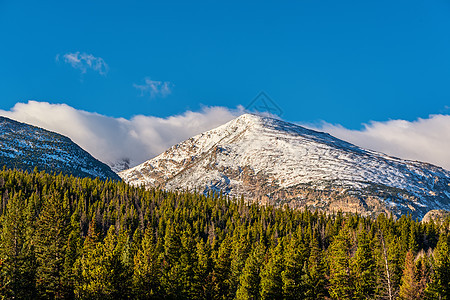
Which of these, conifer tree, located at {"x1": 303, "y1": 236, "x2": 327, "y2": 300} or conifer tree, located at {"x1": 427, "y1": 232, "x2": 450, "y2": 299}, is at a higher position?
conifer tree, located at {"x1": 427, "y1": 232, "x2": 450, "y2": 299}

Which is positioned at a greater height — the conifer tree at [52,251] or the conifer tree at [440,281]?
the conifer tree at [440,281]

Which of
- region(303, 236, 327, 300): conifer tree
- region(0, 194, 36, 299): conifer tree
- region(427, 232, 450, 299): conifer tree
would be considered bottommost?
region(0, 194, 36, 299): conifer tree

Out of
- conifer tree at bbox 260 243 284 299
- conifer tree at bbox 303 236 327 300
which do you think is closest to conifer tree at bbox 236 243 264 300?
conifer tree at bbox 260 243 284 299

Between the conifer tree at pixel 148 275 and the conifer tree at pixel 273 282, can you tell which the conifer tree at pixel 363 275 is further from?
the conifer tree at pixel 148 275

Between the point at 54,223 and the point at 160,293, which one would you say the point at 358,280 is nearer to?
the point at 160,293

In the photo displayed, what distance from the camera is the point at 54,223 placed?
3145 inches

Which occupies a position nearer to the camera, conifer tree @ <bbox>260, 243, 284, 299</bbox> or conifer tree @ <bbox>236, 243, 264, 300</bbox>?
conifer tree @ <bbox>260, 243, 284, 299</bbox>

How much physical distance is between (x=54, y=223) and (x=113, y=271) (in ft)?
81.8

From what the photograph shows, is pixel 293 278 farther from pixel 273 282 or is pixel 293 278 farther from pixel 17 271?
pixel 17 271

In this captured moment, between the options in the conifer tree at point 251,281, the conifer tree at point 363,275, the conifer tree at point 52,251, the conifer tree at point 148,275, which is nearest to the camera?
the conifer tree at point 148,275

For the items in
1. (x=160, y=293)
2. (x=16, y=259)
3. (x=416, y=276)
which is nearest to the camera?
(x=16, y=259)

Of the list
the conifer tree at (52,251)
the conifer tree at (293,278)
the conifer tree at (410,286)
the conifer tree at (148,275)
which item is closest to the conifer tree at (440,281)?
the conifer tree at (410,286)

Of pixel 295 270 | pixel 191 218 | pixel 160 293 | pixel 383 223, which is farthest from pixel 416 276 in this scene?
pixel 191 218

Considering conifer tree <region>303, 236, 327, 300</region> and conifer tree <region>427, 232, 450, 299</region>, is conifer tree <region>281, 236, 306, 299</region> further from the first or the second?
conifer tree <region>427, 232, 450, 299</region>
